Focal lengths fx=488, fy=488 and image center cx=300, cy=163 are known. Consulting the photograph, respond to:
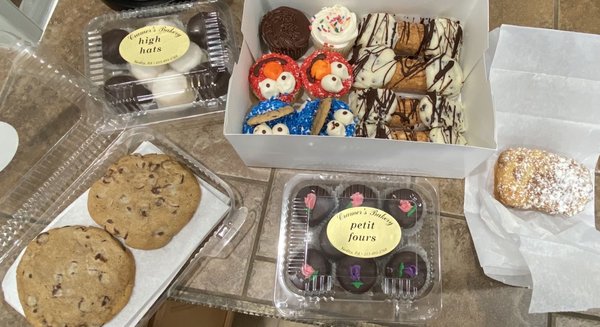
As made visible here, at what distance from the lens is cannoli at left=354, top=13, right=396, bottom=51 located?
1.55 meters

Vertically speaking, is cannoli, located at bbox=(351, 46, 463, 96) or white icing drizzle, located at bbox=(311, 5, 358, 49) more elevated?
white icing drizzle, located at bbox=(311, 5, 358, 49)

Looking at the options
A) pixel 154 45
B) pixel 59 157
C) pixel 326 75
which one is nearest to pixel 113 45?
pixel 154 45

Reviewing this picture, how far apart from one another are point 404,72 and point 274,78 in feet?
1.35

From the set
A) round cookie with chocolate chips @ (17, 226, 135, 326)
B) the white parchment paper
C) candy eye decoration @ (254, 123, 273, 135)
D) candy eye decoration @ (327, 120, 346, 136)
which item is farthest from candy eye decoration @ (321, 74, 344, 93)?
round cookie with chocolate chips @ (17, 226, 135, 326)

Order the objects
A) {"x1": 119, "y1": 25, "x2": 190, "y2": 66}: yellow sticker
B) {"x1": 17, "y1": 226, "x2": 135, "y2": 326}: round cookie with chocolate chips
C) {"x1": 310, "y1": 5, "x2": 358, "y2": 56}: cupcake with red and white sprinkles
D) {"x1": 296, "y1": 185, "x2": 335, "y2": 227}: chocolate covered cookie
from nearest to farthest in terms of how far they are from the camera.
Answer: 1. {"x1": 17, "y1": 226, "x2": 135, "y2": 326}: round cookie with chocolate chips
2. {"x1": 296, "y1": 185, "x2": 335, "y2": 227}: chocolate covered cookie
3. {"x1": 119, "y1": 25, "x2": 190, "y2": 66}: yellow sticker
4. {"x1": 310, "y1": 5, "x2": 358, "y2": 56}: cupcake with red and white sprinkles

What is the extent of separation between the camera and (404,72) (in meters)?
1.53

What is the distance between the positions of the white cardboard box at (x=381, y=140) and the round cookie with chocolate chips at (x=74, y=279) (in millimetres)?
431

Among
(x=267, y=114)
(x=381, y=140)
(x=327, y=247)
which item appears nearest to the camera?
(x=381, y=140)

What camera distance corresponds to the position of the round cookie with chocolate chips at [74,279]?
1200 millimetres

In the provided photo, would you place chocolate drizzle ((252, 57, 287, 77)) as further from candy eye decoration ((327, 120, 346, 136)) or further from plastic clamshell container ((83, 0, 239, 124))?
candy eye decoration ((327, 120, 346, 136))

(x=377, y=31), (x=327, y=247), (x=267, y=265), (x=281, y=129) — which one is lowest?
(x=267, y=265)

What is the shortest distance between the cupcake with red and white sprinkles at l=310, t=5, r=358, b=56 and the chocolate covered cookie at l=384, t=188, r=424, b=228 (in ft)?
1.67

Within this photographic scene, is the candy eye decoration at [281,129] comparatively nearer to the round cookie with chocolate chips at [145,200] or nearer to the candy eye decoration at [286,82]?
the candy eye decoration at [286,82]

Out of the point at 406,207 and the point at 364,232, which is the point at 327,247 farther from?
the point at 406,207
